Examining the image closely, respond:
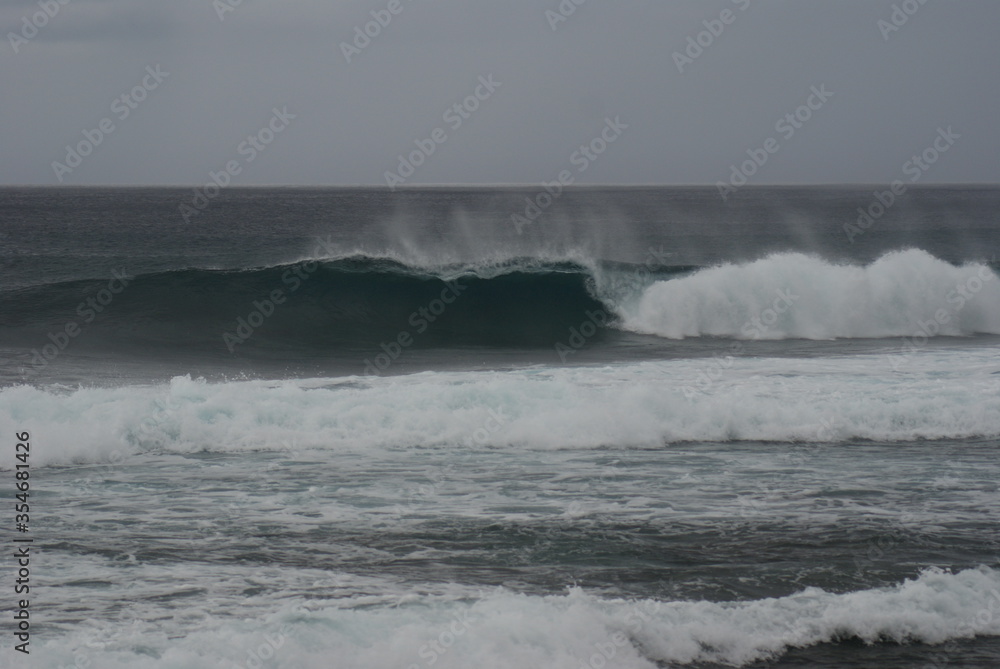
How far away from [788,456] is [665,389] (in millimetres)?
2541

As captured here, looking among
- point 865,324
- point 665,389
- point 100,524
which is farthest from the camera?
point 865,324

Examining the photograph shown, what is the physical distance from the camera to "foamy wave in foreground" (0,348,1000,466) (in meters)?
11.6

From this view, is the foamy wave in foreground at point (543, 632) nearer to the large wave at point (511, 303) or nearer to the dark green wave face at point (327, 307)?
the dark green wave face at point (327, 307)

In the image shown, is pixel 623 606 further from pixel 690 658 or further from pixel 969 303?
pixel 969 303

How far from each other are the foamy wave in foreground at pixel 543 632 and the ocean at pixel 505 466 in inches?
0.8

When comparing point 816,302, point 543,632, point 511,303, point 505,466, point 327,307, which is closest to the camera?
point 543,632

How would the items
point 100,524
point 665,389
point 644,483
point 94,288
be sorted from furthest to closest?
point 94,288 < point 665,389 < point 644,483 < point 100,524

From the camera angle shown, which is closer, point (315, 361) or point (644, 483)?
point (644, 483)

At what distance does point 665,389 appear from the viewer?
13578mm

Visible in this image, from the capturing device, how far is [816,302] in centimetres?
2275

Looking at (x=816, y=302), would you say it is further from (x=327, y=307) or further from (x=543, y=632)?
(x=543, y=632)

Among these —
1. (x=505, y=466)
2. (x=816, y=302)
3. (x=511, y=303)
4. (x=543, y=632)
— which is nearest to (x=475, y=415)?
(x=505, y=466)

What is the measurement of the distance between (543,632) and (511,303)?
1762 cm

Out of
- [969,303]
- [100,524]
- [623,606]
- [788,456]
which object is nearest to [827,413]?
[788,456]
